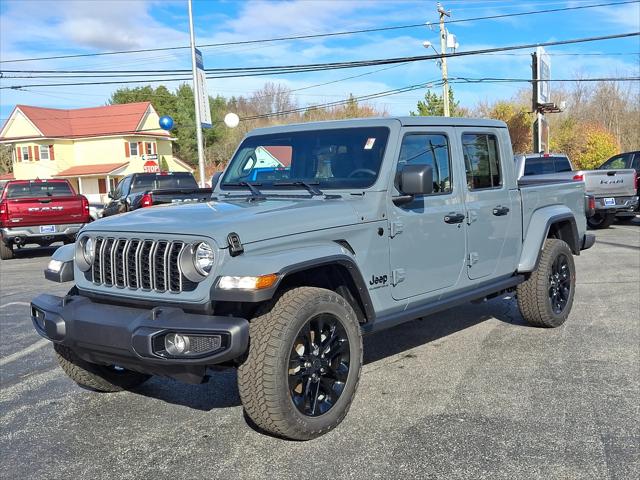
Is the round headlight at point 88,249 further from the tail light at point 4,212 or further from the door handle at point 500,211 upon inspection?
the tail light at point 4,212

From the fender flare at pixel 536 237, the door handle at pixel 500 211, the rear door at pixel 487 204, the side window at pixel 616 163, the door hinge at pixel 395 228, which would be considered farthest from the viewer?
the side window at pixel 616 163

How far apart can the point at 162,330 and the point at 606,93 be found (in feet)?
186

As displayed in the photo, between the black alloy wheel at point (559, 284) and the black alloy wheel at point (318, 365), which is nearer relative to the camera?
the black alloy wheel at point (318, 365)

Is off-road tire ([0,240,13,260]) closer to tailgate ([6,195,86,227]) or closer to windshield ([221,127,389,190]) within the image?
tailgate ([6,195,86,227])

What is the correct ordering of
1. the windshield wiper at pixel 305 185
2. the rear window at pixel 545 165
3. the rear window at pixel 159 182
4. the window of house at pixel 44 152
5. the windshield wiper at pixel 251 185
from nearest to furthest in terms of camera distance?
the windshield wiper at pixel 305 185, the windshield wiper at pixel 251 185, the rear window at pixel 545 165, the rear window at pixel 159 182, the window of house at pixel 44 152

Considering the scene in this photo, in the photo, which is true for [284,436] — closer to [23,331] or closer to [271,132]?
[271,132]

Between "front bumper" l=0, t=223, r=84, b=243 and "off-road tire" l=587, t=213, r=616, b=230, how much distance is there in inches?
498

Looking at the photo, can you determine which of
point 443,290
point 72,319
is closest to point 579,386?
point 443,290

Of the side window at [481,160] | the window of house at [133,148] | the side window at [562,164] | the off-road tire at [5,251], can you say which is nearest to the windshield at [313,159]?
the side window at [481,160]

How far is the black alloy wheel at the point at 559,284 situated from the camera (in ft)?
20.4

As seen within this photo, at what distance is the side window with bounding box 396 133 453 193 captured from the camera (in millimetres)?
4729

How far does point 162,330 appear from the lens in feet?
10.9

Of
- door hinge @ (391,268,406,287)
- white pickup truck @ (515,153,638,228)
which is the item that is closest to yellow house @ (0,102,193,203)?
white pickup truck @ (515,153,638,228)

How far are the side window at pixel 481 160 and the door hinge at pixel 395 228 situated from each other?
43.1 inches
